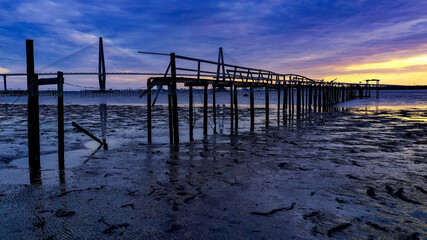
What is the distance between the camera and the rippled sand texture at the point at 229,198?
13.3 feet

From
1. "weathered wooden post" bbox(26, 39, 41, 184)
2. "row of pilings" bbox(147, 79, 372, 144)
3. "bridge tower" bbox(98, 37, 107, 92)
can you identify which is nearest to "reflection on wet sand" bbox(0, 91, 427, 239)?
"weathered wooden post" bbox(26, 39, 41, 184)

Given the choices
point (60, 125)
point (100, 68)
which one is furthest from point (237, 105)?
point (100, 68)

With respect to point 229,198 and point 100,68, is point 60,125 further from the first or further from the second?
point 100,68

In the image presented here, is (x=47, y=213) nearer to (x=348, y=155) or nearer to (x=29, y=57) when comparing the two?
(x=29, y=57)

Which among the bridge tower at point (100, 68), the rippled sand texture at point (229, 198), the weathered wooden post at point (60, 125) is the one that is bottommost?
the rippled sand texture at point (229, 198)

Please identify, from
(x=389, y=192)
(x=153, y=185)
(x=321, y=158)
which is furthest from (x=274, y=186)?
(x=321, y=158)

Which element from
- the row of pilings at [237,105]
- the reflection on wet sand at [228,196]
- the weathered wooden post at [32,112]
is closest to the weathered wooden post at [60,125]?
the reflection on wet sand at [228,196]

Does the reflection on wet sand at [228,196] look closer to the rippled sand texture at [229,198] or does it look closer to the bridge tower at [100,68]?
the rippled sand texture at [229,198]

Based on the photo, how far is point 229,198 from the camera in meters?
5.25

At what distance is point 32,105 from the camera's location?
8.30 m

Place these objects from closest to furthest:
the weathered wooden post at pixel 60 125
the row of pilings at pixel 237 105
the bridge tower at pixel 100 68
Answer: the weathered wooden post at pixel 60 125 < the row of pilings at pixel 237 105 < the bridge tower at pixel 100 68

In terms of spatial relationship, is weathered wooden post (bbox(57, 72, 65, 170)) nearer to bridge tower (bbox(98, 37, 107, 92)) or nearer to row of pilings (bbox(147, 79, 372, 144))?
row of pilings (bbox(147, 79, 372, 144))

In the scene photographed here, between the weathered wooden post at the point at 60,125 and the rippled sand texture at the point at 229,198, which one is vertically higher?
the weathered wooden post at the point at 60,125

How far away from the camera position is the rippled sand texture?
405 cm
